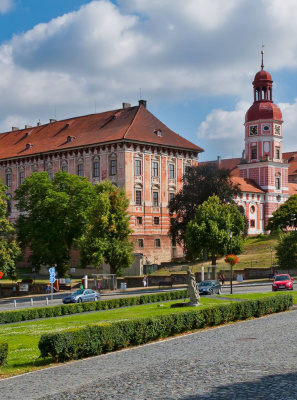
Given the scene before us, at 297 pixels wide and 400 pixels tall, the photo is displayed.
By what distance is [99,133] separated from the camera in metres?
90.2

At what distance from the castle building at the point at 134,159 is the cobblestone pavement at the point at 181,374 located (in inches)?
2410

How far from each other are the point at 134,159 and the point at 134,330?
6244cm

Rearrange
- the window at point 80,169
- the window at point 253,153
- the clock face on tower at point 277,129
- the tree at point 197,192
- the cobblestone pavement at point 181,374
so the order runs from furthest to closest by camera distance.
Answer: the window at point 253,153, the clock face on tower at point 277,129, the window at point 80,169, the tree at point 197,192, the cobblestone pavement at point 181,374

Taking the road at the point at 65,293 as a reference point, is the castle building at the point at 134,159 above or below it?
above

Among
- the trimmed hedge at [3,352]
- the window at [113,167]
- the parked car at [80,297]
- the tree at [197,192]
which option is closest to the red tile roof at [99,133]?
the window at [113,167]

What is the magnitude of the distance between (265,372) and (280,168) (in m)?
111

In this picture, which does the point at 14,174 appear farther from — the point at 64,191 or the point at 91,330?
the point at 91,330

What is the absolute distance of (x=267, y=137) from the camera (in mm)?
123250

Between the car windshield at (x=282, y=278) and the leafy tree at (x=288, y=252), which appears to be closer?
the car windshield at (x=282, y=278)

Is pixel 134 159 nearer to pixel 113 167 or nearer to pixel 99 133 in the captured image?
pixel 113 167

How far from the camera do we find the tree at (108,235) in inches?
2645

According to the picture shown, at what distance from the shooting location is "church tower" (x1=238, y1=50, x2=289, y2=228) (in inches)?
4850

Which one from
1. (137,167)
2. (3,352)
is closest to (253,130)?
(137,167)

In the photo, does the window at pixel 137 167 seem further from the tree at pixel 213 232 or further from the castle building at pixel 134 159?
the tree at pixel 213 232
